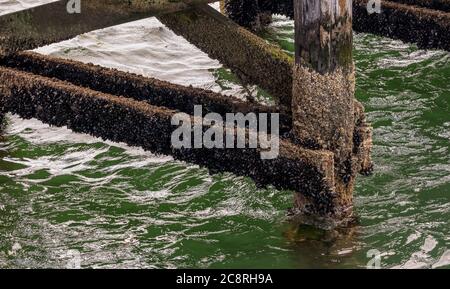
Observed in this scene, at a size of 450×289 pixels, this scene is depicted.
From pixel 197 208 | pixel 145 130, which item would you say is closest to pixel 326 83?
pixel 145 130

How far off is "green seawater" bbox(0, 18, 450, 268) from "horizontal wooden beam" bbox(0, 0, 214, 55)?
1159 millimetres

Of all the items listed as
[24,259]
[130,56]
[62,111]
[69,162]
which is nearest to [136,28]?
[130,56]

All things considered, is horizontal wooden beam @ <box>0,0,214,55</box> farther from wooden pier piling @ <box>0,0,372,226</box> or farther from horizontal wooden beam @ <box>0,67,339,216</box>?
horizontal wooden beam @ <box>0,67,339,216</box>

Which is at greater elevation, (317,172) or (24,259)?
(317,172)

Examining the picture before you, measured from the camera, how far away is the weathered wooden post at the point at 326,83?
5.98 m

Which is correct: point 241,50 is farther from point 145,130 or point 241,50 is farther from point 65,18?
point 65,18

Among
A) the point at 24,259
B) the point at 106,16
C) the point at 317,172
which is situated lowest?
the point at 24,259

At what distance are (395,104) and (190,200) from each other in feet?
7.69
